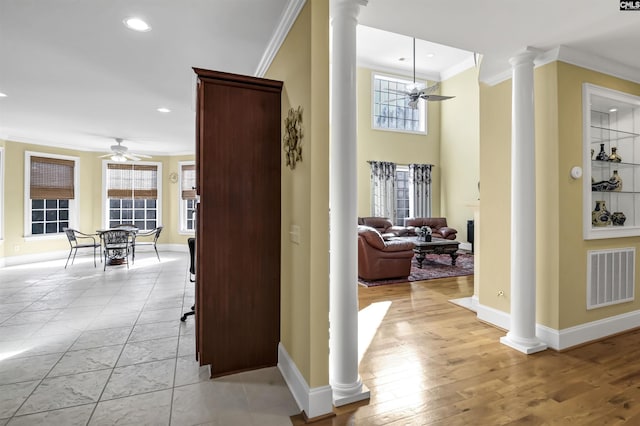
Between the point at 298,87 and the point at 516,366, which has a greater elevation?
the point at 298,87

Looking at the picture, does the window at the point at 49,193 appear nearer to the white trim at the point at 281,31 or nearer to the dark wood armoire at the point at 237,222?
the white trim at the point at 281,31

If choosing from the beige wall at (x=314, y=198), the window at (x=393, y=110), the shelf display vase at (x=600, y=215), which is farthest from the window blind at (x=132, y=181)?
the shelf display vase at (x=600, y=215)

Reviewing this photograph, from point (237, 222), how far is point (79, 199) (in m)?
7.87

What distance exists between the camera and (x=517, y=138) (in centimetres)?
284

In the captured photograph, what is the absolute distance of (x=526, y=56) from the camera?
2811mm

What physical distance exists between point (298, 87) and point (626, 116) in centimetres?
362

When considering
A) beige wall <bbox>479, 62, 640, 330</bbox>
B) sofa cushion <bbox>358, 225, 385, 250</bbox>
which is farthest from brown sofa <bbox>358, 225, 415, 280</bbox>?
beige wall <bbox>479, 62, 640, 330</bbox>

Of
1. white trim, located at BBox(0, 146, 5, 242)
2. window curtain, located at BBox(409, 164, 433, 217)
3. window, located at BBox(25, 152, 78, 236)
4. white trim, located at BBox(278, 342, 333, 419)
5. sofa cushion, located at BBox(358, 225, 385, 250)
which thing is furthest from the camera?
window curtain, located at BBox(409, 164, 433, 217)

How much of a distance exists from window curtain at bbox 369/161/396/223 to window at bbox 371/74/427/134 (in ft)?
3.88

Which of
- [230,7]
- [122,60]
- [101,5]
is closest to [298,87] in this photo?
[230,7]

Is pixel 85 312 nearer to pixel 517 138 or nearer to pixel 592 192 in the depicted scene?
pixel 517 138

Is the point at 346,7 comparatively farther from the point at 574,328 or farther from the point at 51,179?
the point at 51,179

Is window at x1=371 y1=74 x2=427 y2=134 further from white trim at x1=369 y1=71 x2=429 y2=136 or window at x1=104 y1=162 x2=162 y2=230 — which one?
window at x1=104 y1=162 x2=162 y2=230

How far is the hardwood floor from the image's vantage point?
76.7 inches
